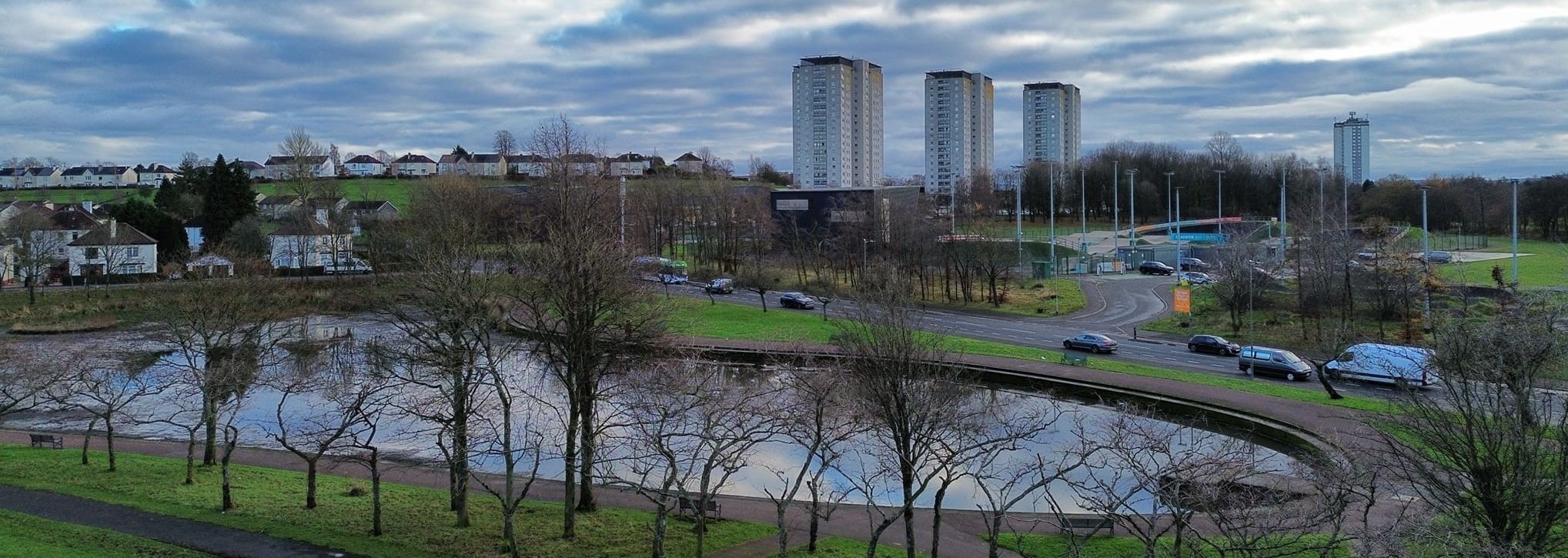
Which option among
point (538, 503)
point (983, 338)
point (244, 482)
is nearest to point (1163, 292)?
point (983, 338)

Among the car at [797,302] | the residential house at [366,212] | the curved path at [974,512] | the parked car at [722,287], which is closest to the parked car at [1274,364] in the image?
the curved path at [974,512]

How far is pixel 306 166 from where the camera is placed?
260 ft

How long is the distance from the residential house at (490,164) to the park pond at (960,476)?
104 meters

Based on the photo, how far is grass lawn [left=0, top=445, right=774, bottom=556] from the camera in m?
18.0

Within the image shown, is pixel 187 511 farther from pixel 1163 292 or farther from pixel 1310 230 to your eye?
pixel 1163 292

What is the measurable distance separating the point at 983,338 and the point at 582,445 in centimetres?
2734

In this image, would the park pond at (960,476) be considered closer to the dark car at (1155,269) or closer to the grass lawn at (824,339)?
the grass lawn at (824,339)

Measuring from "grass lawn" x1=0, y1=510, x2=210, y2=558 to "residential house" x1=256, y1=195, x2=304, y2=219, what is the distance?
6554cm

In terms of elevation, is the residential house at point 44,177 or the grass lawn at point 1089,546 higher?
the residential house at point 44,177

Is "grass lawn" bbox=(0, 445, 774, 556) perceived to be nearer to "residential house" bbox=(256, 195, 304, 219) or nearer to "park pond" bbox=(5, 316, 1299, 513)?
"park pond" bbox=(5, 316, 1299, 513)

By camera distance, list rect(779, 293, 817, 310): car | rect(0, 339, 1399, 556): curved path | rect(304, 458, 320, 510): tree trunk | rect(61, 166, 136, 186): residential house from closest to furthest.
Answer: rect(0, 339, 1399, 556): curved path, rect(304, 458, 320, 510): tree trunk, rect(779, 293, 817, 310): car, rect(61, 166, 136, 186): residential house

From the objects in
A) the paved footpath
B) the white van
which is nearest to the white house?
the paved footpath

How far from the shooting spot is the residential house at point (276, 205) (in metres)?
80.4

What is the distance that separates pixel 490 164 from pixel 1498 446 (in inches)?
5527
